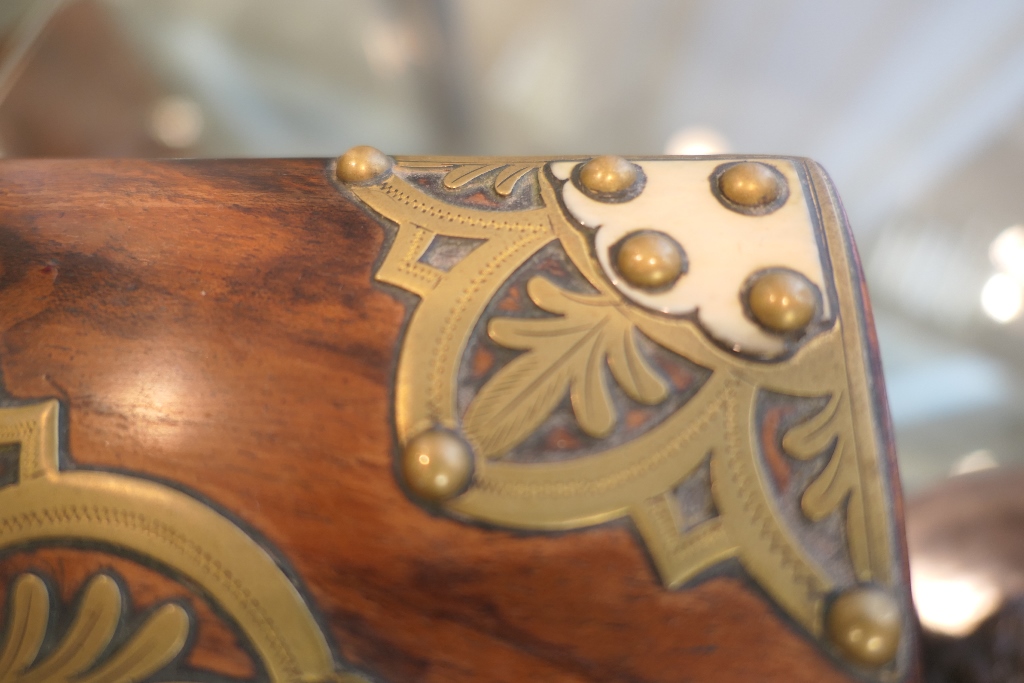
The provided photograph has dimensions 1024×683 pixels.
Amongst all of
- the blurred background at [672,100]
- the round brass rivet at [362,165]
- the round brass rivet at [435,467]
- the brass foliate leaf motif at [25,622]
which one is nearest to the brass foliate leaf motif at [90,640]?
the brass foliate leaf motif at [25,622]

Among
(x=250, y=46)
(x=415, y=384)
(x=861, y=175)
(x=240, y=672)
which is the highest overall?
(x=250, y=46)

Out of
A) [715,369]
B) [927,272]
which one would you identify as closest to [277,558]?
[715,369]

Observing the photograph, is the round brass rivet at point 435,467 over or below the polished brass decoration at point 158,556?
over

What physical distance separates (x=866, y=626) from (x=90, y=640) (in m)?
0.34

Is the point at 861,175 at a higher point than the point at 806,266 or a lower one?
higher

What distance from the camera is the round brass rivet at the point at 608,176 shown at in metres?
0.42

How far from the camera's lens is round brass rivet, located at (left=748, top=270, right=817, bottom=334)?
1.20ft

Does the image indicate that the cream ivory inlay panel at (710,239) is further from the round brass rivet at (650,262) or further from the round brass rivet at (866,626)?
the round brass rivet at (866,626)

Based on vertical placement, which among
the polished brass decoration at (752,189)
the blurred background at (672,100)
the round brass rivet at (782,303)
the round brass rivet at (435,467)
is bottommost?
the round brass rivet at (435,467)

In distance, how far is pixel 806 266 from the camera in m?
0.39

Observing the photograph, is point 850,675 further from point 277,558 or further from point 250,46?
point 250,46

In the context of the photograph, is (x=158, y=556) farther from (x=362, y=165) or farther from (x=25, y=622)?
(x=362, y=165)

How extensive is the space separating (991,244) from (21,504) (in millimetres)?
1160

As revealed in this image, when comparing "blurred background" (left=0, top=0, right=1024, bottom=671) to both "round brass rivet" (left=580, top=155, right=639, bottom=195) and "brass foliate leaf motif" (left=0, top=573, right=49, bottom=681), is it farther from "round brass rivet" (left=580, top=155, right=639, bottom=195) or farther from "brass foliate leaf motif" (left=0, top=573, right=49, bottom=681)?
"brass foliate leaf motif" (left=0, top=573, right=49, bottom=681)
